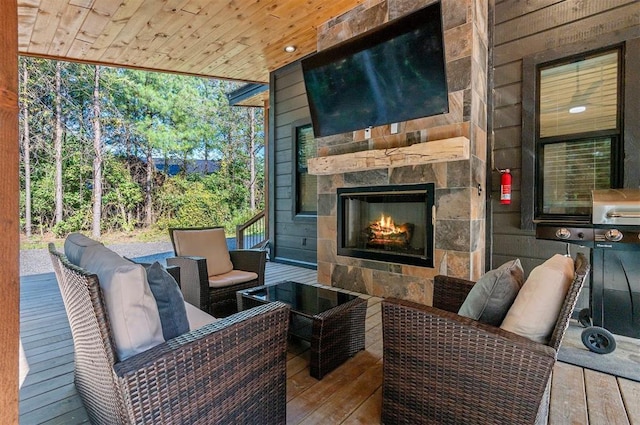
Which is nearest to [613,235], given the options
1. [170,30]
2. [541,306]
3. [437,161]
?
[437,161]

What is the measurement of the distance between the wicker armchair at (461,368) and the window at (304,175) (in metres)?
3.88

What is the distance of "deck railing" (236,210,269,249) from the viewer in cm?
574

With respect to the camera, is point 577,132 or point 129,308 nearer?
point 129,308

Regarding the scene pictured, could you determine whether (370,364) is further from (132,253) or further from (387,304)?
Result: (132,253)

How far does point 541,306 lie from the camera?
1291mm

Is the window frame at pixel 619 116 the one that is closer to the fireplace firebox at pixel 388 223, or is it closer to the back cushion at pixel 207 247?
the fireplace firebox at pixel 388 223

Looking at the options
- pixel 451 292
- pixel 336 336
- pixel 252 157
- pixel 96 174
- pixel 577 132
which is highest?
pixel 252 157

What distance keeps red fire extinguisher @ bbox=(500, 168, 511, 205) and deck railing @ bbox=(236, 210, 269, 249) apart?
157 inches

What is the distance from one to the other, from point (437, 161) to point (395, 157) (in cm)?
44

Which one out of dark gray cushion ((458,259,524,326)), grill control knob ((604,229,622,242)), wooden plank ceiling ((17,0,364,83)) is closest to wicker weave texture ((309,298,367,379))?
dark gray cushion ((458,259,524,326))

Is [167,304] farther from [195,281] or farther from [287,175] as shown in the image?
[287,175]

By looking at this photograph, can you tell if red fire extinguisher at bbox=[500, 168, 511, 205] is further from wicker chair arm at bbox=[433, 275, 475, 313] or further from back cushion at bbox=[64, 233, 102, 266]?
back cushion at bbox=[64, 233, 102, 266]

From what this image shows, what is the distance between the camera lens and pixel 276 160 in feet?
19.0

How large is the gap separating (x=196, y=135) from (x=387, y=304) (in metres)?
8.90
